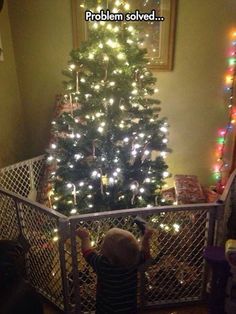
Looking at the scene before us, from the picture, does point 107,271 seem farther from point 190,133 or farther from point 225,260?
point 190,133

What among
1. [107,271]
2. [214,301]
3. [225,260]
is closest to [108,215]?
[107,271]

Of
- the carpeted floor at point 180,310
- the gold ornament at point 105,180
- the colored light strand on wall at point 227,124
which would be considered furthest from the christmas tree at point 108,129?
the colored light strand on wall at point 227,124

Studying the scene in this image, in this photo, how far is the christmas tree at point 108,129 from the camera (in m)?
2.03

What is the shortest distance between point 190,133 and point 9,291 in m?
2.52

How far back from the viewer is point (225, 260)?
1533 millimetres

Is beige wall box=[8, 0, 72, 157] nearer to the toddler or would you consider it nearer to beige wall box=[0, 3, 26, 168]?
beige wall box=[0, 3, 26, 168]

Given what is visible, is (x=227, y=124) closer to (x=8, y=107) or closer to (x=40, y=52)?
(x=40, y=52)

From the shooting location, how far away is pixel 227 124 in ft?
10.1

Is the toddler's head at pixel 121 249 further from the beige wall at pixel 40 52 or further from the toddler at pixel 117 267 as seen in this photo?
the beige wall at pixel 40 52

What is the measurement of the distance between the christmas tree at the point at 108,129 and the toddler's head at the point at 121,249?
2.79 ft

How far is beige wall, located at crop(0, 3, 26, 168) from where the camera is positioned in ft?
8.96

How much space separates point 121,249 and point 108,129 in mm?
1058

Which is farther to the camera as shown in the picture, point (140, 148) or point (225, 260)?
point (140, 148)

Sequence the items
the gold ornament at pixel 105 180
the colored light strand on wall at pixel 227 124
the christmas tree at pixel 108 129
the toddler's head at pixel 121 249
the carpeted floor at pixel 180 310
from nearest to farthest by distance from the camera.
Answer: the toddler's head at pixel 121 249 < the carpeted floor at pixel 180 310 < the christmas tree at pixel 108 129 < the gold ornament at pixel 105 180 < the colored light strand on wall at pixel 227 124
